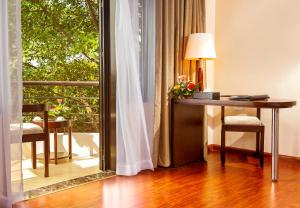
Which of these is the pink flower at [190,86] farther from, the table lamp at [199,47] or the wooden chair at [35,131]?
Result: the wooden chair at [35,131]

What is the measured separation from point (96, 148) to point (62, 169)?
0.92 meters

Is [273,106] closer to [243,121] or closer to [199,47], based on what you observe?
[243,121]

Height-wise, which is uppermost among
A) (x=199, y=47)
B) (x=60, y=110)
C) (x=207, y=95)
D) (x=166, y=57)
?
(x=199, y=47)

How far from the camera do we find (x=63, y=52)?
5234 millimetres

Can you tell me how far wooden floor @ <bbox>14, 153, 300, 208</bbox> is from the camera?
2.53 m

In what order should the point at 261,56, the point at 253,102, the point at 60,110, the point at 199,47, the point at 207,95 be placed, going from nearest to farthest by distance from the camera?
the point at 253,102, the point at 207,95, the point at 199,47, the point at 261,56, the point at 60,110

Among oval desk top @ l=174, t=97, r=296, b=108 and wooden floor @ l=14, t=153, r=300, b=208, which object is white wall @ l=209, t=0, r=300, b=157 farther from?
oval desk top @ l=174, t=97, r=296, b=108

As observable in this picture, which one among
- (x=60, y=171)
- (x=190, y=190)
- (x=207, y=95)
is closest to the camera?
(x=190, y=190)

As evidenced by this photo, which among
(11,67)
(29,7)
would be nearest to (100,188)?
(11,67)

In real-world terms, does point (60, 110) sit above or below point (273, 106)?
below

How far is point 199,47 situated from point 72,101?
2.23 metres

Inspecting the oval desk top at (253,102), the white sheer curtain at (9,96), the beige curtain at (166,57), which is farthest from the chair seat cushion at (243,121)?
the white sheer curtain at (9,96)

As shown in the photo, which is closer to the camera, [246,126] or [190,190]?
[190,190]

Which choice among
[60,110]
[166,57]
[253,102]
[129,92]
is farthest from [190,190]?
[60,110]
